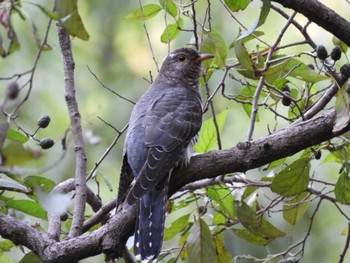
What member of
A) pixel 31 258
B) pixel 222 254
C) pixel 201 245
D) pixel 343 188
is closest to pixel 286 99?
pixel 343 188

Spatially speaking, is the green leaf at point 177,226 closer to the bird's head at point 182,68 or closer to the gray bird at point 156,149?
the gray bird at point 156,149

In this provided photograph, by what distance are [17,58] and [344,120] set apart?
206 inches

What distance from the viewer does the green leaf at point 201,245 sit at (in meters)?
3.19

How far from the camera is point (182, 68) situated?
453 centimetres

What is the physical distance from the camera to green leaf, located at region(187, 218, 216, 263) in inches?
125

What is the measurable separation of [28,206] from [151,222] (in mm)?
777

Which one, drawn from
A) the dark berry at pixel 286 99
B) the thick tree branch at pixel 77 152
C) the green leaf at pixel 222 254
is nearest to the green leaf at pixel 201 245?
the green leaf at pixel 222 254

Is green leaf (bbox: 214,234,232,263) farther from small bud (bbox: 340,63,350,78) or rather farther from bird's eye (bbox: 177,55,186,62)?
bird's eye (bbox: 177,55,186,62)

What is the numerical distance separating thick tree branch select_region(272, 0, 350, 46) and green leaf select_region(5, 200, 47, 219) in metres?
1.28

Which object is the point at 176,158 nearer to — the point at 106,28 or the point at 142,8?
the point at 142,8

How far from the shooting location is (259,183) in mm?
3465

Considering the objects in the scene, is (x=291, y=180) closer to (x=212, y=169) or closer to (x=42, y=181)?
(x=212, y=169)

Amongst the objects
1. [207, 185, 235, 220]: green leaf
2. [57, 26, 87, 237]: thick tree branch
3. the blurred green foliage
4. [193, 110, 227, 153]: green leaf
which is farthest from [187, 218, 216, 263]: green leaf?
[57, 26, 87, 237]: thick tree branch

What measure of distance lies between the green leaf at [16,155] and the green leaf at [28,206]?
951mm
